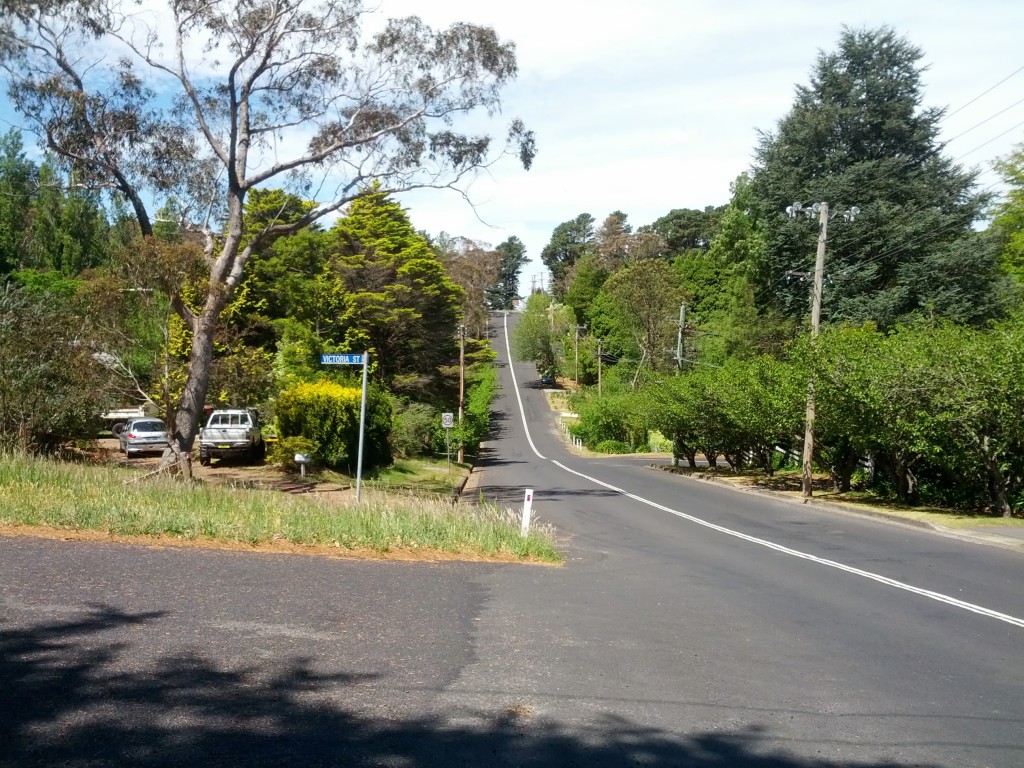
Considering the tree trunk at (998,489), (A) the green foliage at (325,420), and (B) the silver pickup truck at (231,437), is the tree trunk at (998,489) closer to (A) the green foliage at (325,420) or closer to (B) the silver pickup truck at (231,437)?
(A) the green foliage at (325,420)

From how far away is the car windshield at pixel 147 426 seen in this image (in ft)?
A: 109

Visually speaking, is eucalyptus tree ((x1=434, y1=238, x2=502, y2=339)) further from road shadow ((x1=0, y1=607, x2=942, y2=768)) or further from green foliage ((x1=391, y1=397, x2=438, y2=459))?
road shadow ((x1=0, y1=607, x2=942, y2=768))

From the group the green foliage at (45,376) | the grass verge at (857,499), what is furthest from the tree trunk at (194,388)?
the grass verge at (857,499)

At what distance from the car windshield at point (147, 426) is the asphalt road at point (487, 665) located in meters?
24.6

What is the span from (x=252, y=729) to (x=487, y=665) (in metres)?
2.11

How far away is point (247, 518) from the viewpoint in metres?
12.2

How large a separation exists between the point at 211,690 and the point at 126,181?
68.9 feet

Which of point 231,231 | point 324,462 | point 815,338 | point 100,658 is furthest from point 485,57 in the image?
point 100,658

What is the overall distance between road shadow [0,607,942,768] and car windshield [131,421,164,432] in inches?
1130

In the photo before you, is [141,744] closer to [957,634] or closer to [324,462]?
[957,634]

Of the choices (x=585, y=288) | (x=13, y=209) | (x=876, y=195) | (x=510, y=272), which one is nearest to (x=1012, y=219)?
(x=876, y=195)

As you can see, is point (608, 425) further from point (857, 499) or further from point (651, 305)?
point (857, 499)

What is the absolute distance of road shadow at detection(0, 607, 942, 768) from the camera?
4633 mm

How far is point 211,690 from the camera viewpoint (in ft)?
18.0
